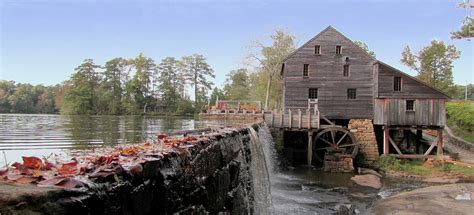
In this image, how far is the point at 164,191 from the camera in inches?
144

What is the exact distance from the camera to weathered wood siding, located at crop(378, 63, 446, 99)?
2461 cm

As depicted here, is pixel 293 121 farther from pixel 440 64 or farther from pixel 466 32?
pixel 440 64

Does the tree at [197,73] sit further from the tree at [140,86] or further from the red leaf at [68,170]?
the red leaf at [68,170]

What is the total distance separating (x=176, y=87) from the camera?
77.4m

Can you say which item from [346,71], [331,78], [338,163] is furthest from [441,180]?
[331,78]

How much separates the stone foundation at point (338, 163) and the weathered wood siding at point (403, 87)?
5.40 metres

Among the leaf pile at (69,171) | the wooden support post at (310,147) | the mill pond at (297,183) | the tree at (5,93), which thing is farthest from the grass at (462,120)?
the tree at (5,93)

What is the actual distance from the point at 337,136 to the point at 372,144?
2.60 meters

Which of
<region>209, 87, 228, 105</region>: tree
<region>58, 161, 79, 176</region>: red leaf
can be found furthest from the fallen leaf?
<region>209, 87, 228, 105</region>: tree

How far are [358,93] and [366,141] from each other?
11.5ft

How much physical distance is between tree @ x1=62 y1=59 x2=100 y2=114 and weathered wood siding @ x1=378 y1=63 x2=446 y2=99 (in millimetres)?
50461

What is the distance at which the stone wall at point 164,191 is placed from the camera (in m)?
1.98

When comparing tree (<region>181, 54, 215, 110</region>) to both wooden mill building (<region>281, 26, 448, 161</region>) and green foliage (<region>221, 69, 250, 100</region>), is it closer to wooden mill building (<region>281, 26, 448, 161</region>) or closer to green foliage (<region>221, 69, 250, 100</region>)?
green foliage (<region>221, 69, 250, 100</region>)

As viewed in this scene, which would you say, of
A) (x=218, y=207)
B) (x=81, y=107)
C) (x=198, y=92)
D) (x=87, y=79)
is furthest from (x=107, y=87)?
(x=218, y=207)
